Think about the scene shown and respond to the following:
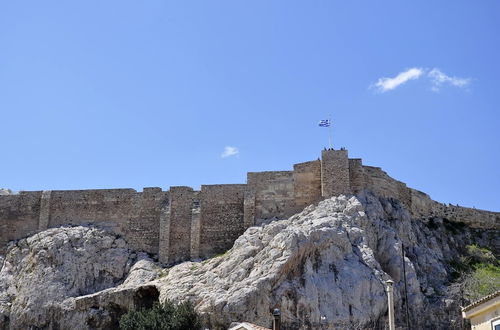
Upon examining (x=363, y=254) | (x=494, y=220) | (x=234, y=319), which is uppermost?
(x=494, y=220)

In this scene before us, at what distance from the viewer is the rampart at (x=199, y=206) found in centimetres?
4188

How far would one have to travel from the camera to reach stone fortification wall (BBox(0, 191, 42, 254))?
46.0 metres

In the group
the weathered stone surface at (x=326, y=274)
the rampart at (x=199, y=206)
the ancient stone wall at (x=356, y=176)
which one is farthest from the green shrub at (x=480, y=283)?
the ancient stone wall at (x=356, y=176)

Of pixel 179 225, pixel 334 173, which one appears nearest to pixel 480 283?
pixel 334 173

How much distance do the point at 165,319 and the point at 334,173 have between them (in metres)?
13.3

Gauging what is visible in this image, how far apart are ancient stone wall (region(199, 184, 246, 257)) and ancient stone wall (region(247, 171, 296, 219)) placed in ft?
3.76

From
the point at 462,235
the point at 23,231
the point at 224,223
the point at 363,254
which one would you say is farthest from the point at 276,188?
the point at 23,231

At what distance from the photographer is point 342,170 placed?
41.2 meters

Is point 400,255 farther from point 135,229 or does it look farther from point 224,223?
point 135,229

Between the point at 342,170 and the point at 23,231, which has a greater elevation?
the point at 342,170

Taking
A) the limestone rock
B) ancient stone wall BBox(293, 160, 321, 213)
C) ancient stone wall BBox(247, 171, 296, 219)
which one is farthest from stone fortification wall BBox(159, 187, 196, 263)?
ancient stone wall BBox(293, 160, 321, 213)

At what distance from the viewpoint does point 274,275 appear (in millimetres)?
35312

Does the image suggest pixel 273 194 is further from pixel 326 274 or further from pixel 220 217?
pixel 326 274

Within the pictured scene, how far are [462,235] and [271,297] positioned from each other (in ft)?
59.3
